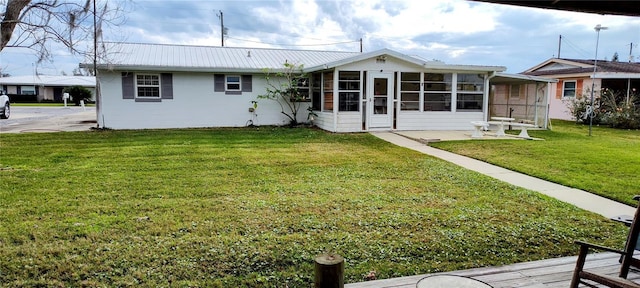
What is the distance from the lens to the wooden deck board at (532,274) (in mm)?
3061

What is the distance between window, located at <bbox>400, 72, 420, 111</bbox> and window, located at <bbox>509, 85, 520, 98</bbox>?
341 inches

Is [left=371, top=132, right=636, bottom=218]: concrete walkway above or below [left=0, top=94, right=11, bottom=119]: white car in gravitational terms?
below

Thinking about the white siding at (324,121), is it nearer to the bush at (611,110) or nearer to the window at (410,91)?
the window at (410,91)

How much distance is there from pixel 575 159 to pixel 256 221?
777 cm

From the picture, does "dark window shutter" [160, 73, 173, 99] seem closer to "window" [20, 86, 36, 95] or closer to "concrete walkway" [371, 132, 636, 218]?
"concrete walkway" [371, 132, 636, 218]

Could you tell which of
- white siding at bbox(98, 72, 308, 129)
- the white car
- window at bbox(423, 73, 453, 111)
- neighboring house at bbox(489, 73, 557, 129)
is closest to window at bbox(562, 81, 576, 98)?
neighboring house at bbox(489, 73, 557, 129)

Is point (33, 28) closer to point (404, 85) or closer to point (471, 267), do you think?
point (471, 267)

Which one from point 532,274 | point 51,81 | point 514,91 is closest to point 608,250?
point 532,274

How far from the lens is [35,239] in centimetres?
406

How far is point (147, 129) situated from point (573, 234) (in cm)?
1445

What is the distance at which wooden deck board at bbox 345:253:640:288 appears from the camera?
10.0 feet

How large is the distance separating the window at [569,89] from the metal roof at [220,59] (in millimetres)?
9373

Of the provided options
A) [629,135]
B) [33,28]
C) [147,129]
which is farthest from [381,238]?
[629,135]

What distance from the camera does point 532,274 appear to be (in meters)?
3.26
